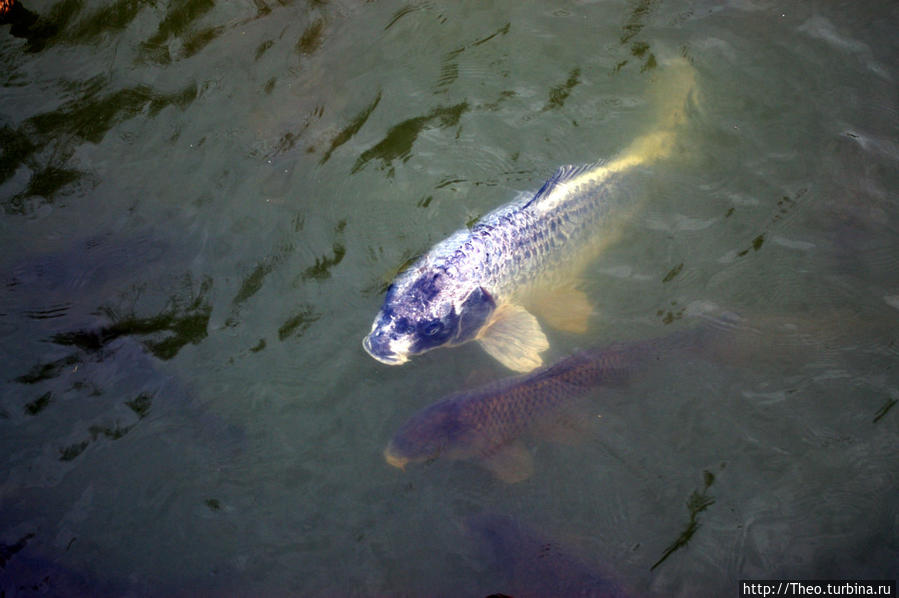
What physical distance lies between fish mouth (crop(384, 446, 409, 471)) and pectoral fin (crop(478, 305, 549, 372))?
980mm

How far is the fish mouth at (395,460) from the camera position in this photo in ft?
12.8

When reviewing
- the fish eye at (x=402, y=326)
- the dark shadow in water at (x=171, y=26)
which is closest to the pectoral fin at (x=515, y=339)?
the fish eye at (x=402, y=326)

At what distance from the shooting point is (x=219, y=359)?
4.36 m

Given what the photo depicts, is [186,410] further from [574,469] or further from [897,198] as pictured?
[897,198]

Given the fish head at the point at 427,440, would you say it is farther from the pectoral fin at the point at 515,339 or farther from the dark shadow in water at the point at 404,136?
the dark shadow in water at the point at 404,136

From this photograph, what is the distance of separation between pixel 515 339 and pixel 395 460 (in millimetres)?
1196

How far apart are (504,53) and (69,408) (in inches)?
179

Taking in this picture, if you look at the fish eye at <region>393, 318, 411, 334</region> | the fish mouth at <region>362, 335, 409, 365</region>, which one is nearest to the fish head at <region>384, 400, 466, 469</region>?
the fish mouth at <region>362, 335, 409, 365</region>

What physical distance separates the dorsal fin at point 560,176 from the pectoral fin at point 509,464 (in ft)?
5.74

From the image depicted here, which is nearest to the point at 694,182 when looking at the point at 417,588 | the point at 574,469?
the point at 574,469

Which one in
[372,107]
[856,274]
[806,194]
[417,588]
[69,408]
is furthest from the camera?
[372,107]

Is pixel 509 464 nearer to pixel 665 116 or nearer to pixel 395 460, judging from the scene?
pixel 395 460

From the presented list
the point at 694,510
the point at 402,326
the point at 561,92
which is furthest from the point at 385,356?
the point at 561,92

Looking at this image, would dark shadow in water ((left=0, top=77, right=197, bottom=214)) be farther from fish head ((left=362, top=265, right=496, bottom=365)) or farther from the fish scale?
the fish scale
